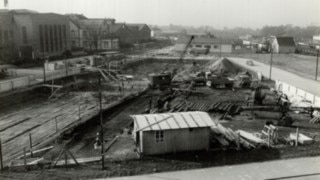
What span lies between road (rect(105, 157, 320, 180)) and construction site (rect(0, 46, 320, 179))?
556mm

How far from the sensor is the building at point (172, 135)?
17312 millimetres

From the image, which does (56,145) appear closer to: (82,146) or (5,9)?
(82,146)

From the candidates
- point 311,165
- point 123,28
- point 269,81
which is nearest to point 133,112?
point 311,165

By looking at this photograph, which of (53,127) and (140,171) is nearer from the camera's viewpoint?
(140,171)

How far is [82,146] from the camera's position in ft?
65.2

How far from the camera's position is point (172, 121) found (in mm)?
18188

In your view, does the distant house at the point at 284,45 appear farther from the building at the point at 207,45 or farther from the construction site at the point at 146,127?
the construction site at the point at 146,127

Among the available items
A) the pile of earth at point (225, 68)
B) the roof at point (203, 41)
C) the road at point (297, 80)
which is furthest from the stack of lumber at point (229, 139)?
the roof at point (203, 41)

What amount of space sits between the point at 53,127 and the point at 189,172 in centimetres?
1255

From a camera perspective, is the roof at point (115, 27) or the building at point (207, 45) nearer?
the building at point (207, 45)

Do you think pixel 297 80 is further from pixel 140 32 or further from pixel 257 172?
pixel 140 32

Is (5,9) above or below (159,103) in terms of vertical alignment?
above

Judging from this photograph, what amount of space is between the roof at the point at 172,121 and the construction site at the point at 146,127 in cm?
6

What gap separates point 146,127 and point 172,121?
166 cm
